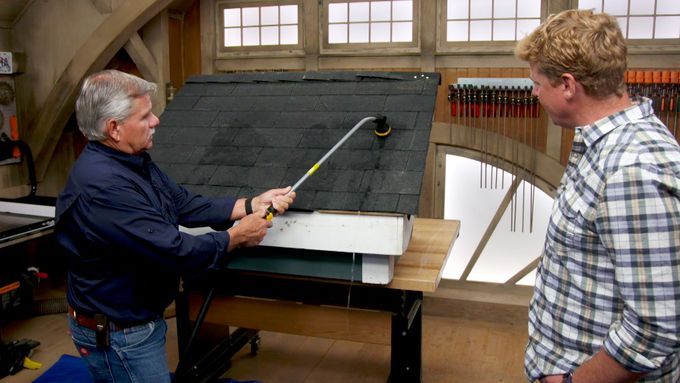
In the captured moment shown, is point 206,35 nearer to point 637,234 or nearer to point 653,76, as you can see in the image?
point 653,76

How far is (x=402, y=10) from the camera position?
15.0 feet

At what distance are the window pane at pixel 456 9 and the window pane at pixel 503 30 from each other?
23 cm

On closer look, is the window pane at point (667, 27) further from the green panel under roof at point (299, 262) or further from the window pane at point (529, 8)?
the green panel under roof at point (299, 262)

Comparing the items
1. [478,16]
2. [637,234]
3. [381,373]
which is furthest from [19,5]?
[637,234]

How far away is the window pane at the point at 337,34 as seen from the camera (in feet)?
15.4

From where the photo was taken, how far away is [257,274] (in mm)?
2568

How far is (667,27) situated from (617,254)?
3376mm

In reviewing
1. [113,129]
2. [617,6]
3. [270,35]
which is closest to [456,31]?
[617,6]

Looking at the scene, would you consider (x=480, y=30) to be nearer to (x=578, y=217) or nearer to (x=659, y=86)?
(x=659, y=86)

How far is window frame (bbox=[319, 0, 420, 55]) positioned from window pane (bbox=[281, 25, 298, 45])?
24cm

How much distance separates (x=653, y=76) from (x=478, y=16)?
1207mm

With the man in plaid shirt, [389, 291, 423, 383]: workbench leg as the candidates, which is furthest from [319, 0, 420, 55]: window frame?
the man in plaid shirt

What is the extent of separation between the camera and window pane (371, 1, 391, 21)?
15.1 feet

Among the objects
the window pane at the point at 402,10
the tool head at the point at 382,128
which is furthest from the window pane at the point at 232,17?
the tool head at the point at 382,128
